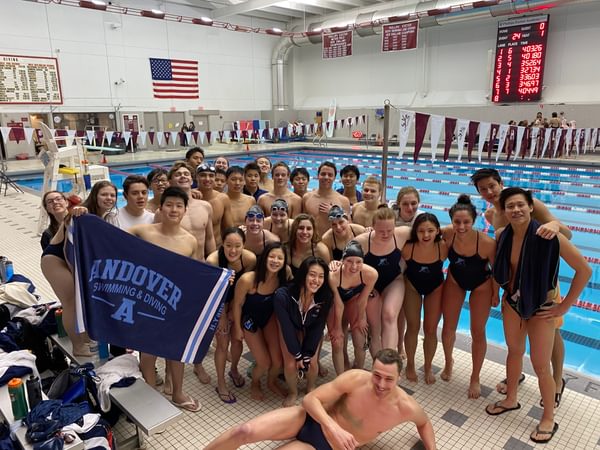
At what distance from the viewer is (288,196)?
4.66 metres

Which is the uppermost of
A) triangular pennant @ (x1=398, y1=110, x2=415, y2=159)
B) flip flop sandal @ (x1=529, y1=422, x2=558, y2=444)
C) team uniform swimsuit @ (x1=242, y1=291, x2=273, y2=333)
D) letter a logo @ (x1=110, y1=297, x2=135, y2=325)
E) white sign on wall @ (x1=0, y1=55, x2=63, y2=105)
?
white sign on wall @ (x1=0, y1=55, x2=63, y2=105)

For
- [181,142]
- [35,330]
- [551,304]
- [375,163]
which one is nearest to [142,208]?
[35,330]

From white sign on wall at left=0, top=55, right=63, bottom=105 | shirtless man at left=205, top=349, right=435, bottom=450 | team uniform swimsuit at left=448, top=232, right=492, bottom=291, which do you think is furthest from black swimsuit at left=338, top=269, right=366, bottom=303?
white sign on wall at left=0, top=55, right=63, bottom=105

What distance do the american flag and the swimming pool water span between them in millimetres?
5796

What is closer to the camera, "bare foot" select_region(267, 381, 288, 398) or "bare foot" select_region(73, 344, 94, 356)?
"bare foot" select_region(73, 344, 94, 356)

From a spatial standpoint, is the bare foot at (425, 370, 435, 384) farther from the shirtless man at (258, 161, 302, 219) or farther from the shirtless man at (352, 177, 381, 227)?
the shirtless man at (258, 161, 302, 219)

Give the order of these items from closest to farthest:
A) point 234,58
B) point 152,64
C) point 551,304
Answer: point 551,304
point 152,64
point 234,58

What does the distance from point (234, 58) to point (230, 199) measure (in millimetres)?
21282

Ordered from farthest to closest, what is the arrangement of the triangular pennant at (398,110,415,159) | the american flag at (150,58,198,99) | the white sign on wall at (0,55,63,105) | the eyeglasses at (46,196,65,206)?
the american flag at (150,58,198,99)
the white sign on wall at (0,55,63,105)
the triangular pennant at (398,110,415,159)
the eyeglasses at (46,196,65,206)

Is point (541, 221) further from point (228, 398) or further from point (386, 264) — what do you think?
point (228, 398)

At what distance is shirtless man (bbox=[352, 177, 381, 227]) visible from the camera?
408 cm

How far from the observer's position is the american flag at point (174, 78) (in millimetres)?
20500

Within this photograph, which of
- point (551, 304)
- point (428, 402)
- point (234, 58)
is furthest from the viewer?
point (234, 58)

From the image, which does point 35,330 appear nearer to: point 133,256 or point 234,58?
point 133,256
